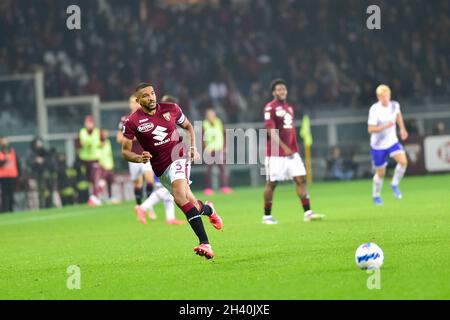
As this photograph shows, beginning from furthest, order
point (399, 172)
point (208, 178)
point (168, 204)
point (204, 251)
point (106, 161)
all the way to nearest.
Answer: point (208, 178)
point (106, 161)
point (399, 172)
point (168, 204)
point (204, 251)

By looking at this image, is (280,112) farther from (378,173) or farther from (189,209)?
(189,209)

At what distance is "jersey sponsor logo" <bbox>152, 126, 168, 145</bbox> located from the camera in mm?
12531

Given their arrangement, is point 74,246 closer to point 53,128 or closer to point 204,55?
point 53,128

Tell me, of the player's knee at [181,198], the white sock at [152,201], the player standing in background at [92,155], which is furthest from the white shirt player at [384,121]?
the player standing in background at [92,155]

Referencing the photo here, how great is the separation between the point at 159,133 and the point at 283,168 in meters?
5.08

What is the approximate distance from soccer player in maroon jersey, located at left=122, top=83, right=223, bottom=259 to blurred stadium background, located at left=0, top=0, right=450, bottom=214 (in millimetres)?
18899

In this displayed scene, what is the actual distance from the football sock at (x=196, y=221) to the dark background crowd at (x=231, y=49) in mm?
21965

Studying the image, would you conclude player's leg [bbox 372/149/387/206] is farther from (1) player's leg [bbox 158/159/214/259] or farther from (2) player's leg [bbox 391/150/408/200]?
(1) player's leg [bbox 158/159/214/259]

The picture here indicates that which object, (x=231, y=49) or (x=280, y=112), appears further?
(x=231, y=49)

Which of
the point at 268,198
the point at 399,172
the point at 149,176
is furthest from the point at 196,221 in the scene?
the point at 399,172

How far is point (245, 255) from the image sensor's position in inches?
490

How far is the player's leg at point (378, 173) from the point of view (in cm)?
2034
